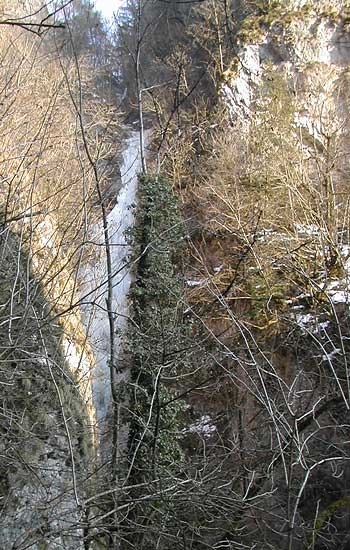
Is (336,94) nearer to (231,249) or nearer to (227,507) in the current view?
(231,249)

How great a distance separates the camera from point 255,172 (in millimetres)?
11469

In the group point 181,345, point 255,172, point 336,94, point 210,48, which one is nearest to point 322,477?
point 181,345

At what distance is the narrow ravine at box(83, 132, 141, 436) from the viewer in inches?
255

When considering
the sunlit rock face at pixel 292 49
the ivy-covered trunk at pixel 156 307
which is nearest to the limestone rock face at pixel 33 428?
the ivy-covered trunk at pixel 156 307

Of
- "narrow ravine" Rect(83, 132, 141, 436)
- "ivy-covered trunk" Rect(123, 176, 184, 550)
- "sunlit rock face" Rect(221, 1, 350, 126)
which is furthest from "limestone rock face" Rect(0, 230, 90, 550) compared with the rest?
"sunlit rock face" Rect(221, 1, 350, 126)

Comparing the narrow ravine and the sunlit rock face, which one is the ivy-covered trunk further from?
the sunlit rock face

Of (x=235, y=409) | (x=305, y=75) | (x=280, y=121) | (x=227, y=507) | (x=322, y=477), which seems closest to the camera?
(x=227, y=507)

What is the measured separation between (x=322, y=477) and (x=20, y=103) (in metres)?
7.87

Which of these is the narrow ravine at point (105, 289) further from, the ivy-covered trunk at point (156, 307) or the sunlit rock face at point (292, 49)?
the sunlit rock face at point (292, 49)

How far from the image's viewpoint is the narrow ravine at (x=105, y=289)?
255 inches

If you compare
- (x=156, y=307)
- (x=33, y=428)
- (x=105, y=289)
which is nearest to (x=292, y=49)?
(x=156, y=307)

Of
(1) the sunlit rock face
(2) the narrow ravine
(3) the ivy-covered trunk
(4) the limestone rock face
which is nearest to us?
(4) the limestone rock face

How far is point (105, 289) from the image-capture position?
5426mm

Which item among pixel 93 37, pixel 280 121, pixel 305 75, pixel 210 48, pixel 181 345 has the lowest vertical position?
pixel 181 345
